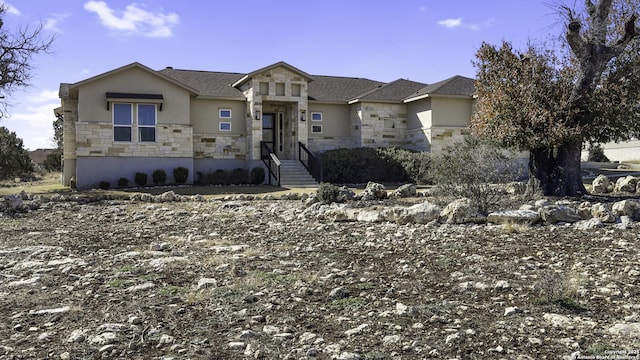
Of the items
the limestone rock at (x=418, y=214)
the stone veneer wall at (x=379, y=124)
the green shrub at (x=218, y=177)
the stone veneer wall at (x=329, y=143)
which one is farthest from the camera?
the stone veneer wall at (x=329, y=143)

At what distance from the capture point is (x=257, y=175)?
24469mm

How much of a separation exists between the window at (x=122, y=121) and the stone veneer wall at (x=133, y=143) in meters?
0.21

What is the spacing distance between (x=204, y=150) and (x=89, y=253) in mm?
18243

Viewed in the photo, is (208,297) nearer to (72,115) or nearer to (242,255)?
(242,255)

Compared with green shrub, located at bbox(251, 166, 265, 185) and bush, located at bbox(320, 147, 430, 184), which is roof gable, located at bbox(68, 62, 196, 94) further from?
bush, located at bbox(320, 147, 430, 184)

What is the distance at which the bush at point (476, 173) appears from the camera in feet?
33.1

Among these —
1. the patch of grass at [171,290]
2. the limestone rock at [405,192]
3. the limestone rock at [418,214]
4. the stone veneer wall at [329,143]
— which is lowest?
the patch of grass at [171,290]

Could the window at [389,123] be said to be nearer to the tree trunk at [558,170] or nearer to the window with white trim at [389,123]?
the window with white trim at [389,123]

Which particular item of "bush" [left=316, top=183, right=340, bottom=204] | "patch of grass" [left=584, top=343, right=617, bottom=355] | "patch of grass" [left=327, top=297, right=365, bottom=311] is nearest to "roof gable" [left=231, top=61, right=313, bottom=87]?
"bush" [left=316, top=183, right=340, bottom=204]

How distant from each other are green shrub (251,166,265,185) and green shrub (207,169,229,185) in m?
1.28

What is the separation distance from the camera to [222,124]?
86.0 ft

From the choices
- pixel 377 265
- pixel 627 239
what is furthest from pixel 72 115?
pixel 627 239

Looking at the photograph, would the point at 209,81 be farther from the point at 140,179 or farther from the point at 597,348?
the point at 597,348

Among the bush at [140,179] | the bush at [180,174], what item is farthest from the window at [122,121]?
the bush at [180,174]
